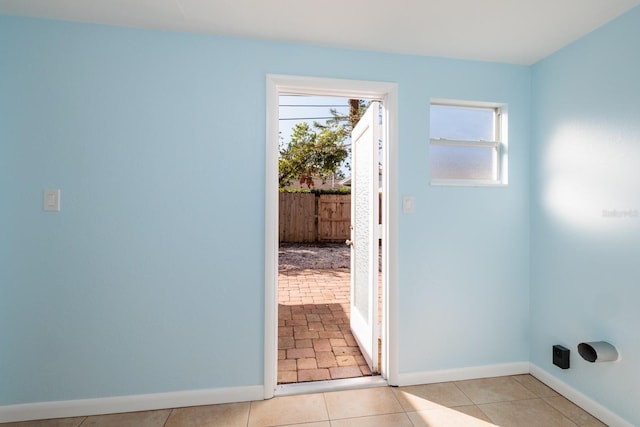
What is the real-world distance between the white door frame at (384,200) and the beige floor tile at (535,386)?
895 mm

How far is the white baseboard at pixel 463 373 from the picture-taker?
7.16 feet

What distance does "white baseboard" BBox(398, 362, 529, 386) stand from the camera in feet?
7.16

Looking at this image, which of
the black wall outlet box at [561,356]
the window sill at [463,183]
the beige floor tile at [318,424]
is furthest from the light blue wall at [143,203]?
the black wall outlet box at [561,356]

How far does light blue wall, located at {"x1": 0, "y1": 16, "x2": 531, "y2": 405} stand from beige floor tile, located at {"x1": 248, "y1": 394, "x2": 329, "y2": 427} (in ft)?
0.54

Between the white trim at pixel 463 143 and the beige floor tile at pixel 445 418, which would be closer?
the beige floor tile at pixel 445 418

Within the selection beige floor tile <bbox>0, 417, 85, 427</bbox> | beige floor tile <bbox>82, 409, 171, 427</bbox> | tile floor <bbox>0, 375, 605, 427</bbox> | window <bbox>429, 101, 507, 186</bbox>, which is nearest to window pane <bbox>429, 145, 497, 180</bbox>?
window <bbox>429, 101, 507, 186</bbox>

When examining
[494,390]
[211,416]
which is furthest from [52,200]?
[494,390]

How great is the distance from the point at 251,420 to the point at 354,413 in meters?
0.59

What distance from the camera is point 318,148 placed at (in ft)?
28.9

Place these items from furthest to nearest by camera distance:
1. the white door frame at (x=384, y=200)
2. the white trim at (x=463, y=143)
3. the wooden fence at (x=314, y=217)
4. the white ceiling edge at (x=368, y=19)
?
Result: the wooden fence at (x=314, y=217), the white trim at (x=463, y=143), the white door frame at (x=384, y=200), the white ceiling edge at (x=368, y=19)

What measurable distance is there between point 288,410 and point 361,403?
446mm

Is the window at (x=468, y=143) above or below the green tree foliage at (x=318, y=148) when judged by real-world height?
below

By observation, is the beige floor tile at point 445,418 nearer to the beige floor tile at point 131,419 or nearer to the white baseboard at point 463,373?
the white baseboard at point 463,373

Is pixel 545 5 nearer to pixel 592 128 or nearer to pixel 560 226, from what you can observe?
pixel 592 128
